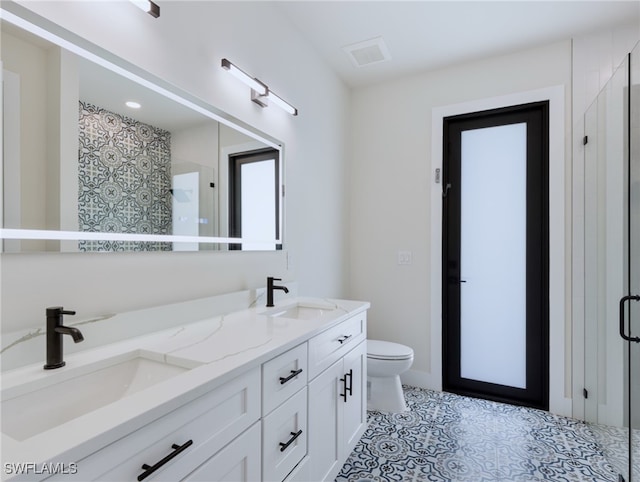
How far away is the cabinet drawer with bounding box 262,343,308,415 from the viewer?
108cm

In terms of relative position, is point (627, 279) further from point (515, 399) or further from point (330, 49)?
point (330, 49)

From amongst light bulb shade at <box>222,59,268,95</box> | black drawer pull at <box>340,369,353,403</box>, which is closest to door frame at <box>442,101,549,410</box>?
black drawer pull at <box>340,369,353,403</box>

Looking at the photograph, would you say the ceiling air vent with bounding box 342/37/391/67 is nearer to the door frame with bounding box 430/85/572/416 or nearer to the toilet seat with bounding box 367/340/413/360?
the door frame with bounding box 430/85/572/416

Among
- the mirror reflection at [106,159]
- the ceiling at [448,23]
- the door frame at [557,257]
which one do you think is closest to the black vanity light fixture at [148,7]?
the mirror reflection at [106,159]

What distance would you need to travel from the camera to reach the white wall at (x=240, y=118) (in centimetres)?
102

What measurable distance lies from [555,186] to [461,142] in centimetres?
75

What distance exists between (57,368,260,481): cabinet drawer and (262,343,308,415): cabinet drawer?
0.16ft

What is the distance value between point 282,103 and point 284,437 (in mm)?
1735

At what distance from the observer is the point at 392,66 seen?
8.92ft

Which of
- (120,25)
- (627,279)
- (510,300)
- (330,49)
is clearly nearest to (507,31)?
(330,49)

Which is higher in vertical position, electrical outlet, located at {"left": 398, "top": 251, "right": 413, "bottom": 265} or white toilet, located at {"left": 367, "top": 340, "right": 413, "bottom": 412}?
electrical outlet, located at {"left": 398, "top": 251, "right": 413, "bottom": 265}

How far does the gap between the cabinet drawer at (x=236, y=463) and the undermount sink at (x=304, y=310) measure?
2.67ft

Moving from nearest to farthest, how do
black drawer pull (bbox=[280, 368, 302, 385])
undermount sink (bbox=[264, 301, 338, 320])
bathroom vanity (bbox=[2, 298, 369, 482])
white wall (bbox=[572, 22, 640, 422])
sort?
bathroom vanity (bbox=[2, 298, 369, 482]) < black drawer pull (bbox=[280, 368, 302, 385]) < undermount sink (bbox=[264, 301, 338, 320]) < white wall (bbox=[572, 22, 640, 422])

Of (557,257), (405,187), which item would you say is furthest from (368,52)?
(557,257)
